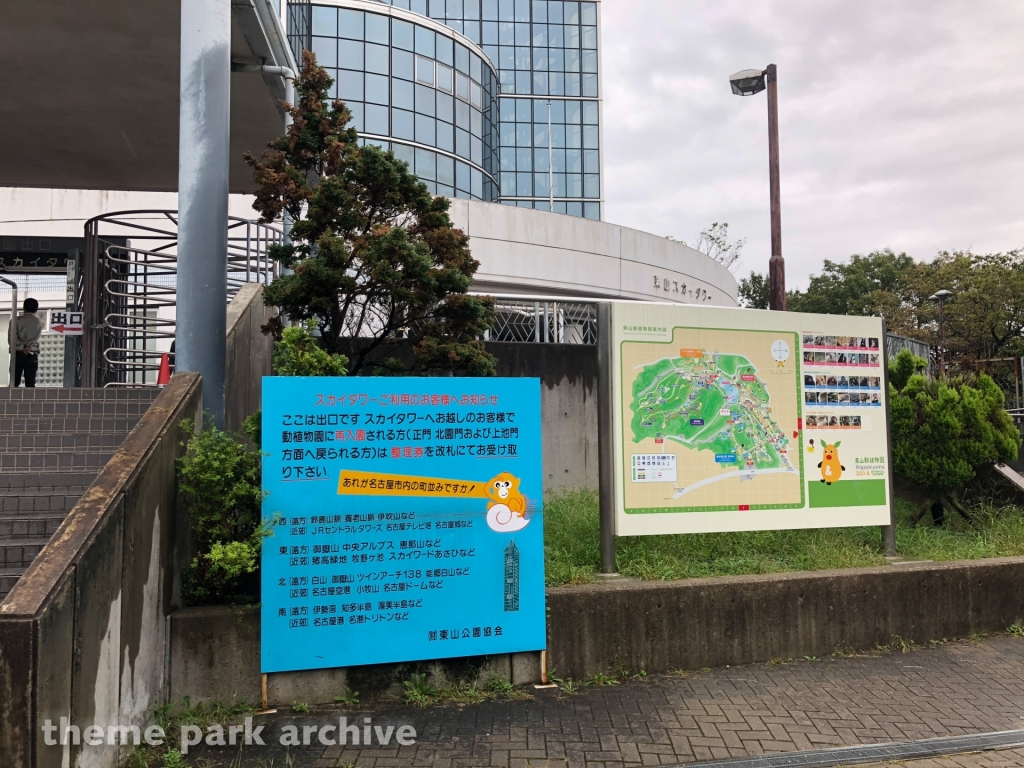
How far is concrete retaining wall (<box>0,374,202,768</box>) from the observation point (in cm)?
335

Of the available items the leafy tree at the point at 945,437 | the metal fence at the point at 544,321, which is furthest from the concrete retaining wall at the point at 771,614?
the metal fence at the point at 544,321

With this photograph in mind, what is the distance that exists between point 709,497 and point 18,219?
23.9 m

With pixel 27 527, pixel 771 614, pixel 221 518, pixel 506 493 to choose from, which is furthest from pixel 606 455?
pixel 27 527

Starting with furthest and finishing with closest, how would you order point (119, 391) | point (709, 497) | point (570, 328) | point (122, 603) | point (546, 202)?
point (546, 202), point (570, 328), point (119, 391), point (709, 497), point (122, 603)

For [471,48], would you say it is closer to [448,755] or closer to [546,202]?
[546,202]

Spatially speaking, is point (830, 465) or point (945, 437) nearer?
point (830, 465)

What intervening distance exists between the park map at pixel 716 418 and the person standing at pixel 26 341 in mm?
7970

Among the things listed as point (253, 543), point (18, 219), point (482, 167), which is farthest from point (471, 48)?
point (253, 543)

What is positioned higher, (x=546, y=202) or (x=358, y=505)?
(x=546, y=202)

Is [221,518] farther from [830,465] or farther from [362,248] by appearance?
[830,465]

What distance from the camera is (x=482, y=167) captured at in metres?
35.7

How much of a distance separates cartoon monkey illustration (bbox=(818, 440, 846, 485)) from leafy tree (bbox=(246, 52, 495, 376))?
2.99 meters

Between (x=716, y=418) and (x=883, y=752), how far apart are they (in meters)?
2.75

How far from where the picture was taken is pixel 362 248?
6363 mm
